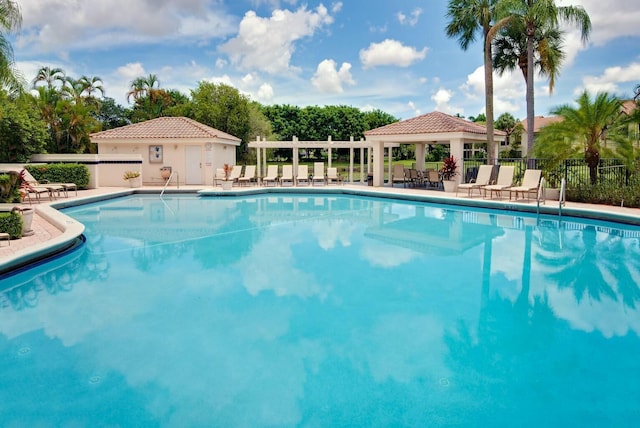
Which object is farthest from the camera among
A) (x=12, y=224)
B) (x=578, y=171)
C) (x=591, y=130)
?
(x=578, y=171)

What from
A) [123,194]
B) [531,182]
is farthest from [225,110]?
[531,182]

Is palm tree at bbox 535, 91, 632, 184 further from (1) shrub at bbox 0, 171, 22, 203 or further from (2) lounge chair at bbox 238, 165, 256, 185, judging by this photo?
(1) shrub at bbox 0, 171, 22, 203

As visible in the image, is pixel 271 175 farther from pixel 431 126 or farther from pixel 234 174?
pixel 431 126

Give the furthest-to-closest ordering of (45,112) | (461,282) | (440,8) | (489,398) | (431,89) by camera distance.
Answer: (431,89) < (45,112) < (440,8) < (461,282) < (489,398)

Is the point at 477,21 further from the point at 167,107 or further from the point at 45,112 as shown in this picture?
the point at 167,107

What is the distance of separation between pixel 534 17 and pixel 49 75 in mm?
37956

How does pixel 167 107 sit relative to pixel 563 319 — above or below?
above

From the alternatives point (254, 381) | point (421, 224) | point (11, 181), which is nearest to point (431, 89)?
point (421, 224)

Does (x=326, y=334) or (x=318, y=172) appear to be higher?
(x=318, y=172)

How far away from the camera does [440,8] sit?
77.2 ft

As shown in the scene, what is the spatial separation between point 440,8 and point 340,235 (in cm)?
1618

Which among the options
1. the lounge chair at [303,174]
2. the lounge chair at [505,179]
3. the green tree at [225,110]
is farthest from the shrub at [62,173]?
the lounge chair at [505,179]

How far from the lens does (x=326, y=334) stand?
5746 mm

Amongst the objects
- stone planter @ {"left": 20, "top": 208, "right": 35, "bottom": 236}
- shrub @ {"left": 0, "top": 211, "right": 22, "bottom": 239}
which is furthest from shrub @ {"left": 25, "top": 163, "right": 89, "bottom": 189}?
shrub @ {"left": 0, "top": 211, "right": 22, "bottom": 239}
